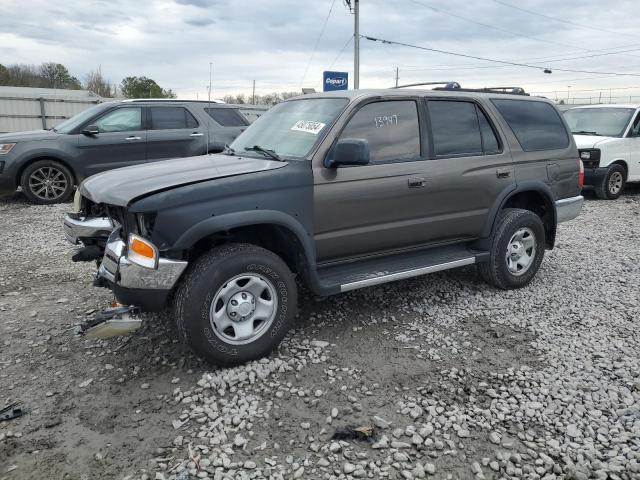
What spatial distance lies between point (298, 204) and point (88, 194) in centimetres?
156

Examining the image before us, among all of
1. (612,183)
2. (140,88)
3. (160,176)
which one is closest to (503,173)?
(160,176)

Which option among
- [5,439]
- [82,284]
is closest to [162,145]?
[82,284]

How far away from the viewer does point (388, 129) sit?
4141 mm

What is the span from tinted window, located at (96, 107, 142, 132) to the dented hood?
5746 mm

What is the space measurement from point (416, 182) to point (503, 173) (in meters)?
1.09

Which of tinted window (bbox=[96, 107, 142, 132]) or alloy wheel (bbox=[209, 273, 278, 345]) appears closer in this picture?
alloy wheel (bbox=[209, 273, 278, 345])

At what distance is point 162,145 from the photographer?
9336mm

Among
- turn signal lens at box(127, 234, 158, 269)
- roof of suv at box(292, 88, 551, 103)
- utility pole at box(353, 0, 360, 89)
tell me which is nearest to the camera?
turn signal lens at box(127, 234, 158, 269)

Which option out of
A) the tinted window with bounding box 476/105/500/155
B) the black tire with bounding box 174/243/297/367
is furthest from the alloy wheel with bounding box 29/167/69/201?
the tinted window with bounding box 476/105/500/155

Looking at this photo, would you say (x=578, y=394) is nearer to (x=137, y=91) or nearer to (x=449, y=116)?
(x=449, y=116)

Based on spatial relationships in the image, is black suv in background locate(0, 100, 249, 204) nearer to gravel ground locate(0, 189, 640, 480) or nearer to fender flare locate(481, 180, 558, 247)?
gravel ground locate(0, 189, 640, 480)

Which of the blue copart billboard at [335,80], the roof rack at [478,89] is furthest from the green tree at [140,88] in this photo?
the roof rack at [478,89]

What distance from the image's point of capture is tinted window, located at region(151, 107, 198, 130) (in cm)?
941

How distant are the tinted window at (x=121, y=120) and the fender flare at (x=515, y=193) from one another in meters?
6.97
